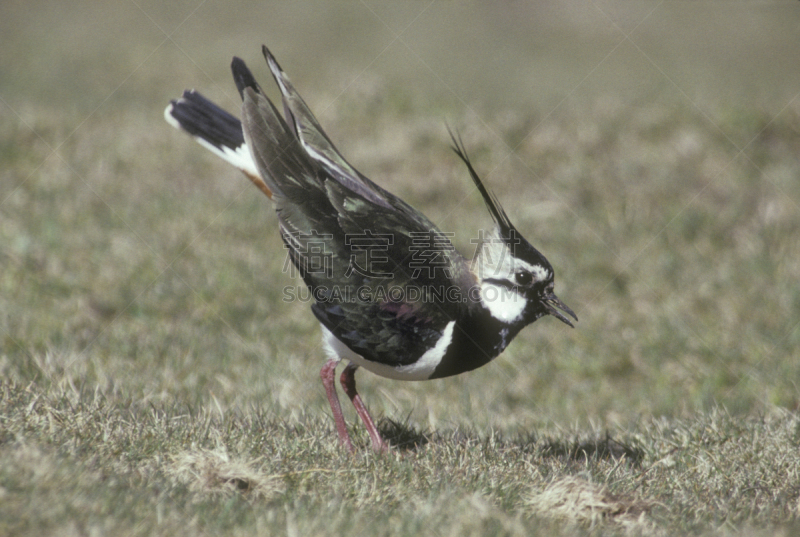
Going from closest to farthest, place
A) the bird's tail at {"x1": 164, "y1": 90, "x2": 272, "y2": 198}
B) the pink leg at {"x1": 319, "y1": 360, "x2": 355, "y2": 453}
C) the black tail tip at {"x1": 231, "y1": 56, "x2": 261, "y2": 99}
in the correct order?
the pink leg at {"x1": 319, "y1": 360, "x2": 355, "y2": 453} < the black tail tip at {"x1": 231, "y1": 56, "x2": 261, "y2": 99} < the bird's tail at {"x1": 164, "y1": 90, "x2": 272, "y2": 198}

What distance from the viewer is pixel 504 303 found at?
3773 millimetres

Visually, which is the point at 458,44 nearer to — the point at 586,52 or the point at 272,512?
the point at 586,52

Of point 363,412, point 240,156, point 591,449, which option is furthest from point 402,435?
point 240,156

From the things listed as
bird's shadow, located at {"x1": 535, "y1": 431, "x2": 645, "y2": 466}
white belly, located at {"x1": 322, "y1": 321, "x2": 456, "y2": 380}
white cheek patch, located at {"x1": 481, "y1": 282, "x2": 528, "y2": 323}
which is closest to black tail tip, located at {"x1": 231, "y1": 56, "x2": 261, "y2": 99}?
white belly, located at {"x1": 322, "y1": 321, "x2": 456, "y2": 380}

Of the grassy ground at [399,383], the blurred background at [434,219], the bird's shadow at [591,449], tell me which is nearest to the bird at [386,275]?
the grassy ground at [399,383]

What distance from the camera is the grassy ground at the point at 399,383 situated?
300 cm

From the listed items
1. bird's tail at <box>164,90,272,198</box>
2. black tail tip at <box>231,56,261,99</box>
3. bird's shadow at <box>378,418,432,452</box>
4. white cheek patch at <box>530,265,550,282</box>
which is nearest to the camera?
white cheek patch at <box>530,265,550,282</box>

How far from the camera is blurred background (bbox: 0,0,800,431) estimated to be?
510cm

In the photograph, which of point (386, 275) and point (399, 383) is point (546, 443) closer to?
point (386, 275)

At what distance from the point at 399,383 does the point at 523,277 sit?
187cm

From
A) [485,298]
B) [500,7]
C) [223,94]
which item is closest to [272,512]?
[485,298]

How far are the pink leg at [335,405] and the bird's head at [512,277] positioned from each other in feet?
2.69

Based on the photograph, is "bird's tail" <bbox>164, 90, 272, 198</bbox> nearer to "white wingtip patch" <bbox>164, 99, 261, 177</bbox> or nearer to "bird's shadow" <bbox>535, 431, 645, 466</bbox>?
"white wingtip patch" <bbox>164, 99, 261, 177</bbox>

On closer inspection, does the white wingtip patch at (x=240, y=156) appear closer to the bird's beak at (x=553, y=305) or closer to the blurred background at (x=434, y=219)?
the blurred background at (x=434, y=219)
